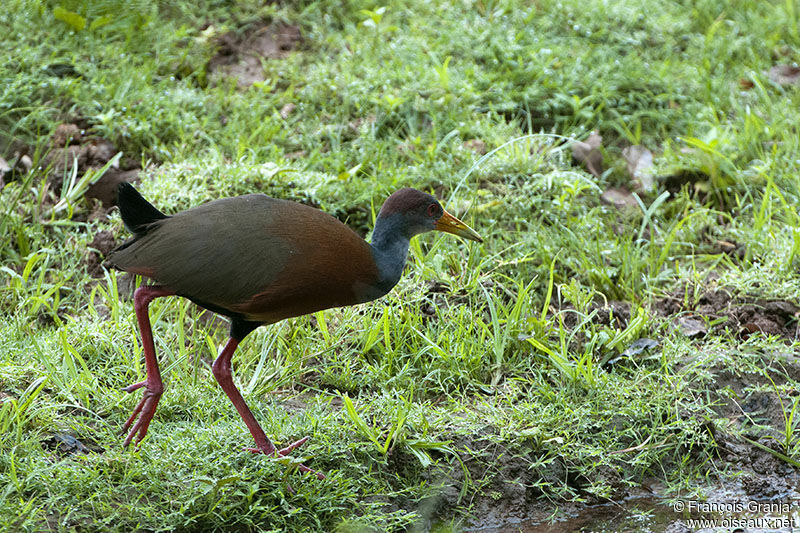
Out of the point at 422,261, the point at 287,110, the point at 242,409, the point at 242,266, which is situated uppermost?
the point at 242,266

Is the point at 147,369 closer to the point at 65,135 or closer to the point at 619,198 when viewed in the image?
the point at 65,135

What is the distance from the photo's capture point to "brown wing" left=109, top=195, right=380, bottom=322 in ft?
11.4

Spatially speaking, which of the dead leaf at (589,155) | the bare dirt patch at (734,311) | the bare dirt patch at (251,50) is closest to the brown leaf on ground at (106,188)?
the bare dirt patch at (251,50)

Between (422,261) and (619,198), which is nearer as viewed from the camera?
(422,261)

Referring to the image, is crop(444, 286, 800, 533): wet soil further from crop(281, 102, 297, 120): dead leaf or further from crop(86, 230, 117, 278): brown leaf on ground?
crop(281, 102, 297, 120): dead leaf

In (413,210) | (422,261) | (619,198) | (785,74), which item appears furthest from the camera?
(785,74)

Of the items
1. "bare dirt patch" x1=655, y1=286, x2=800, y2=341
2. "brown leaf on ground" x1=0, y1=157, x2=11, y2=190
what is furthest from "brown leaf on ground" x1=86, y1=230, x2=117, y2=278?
"bare dirt patch" x1=655, y1=286, x2=800, y2=341

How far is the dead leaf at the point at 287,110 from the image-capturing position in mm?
5984

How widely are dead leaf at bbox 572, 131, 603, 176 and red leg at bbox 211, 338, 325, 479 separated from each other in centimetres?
287

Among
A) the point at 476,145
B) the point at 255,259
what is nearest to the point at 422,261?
the point at 476,145

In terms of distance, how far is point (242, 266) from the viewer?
3.48 metres

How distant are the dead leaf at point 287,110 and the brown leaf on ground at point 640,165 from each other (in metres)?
2.16

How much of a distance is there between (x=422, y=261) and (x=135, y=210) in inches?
64.5

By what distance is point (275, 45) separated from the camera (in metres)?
6.62
